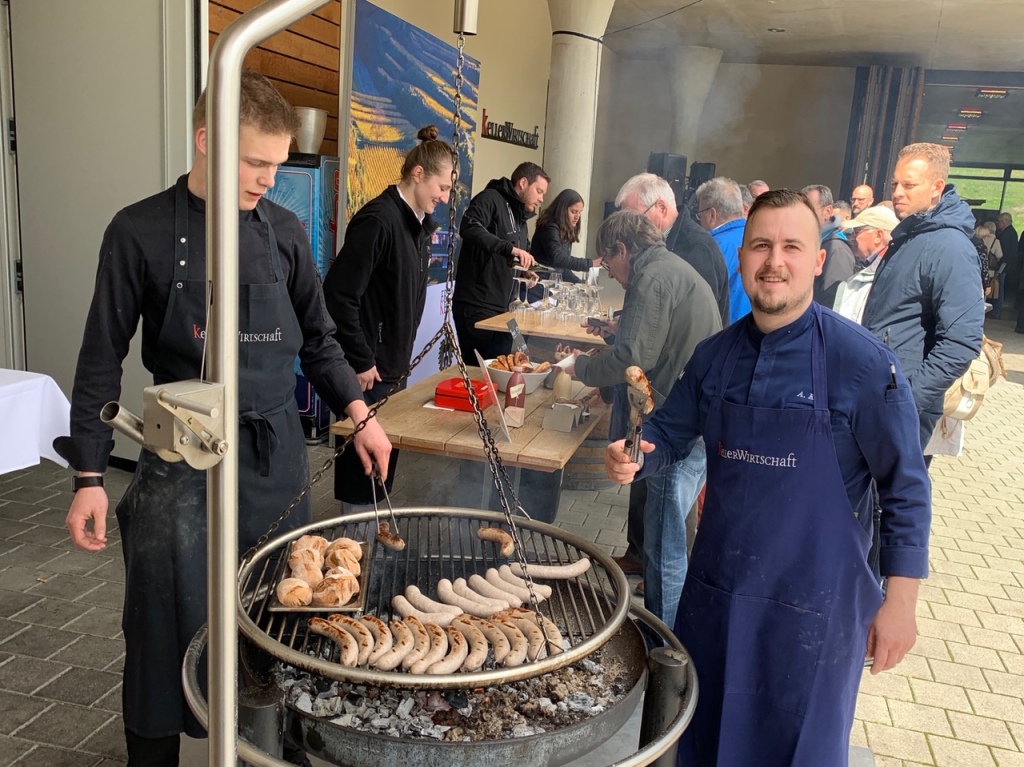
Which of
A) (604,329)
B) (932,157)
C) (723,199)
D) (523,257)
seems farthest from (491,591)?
(523,257)

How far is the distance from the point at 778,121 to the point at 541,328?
3.83 m

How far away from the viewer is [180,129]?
446 centimetres

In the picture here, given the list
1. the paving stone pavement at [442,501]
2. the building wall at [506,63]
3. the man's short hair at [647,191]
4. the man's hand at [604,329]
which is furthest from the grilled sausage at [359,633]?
the building wall at [506,63]

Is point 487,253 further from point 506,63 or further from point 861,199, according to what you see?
point 506,63

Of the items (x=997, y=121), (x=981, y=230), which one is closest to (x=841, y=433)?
(x=997, y=121)

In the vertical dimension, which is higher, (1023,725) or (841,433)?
(841,433)

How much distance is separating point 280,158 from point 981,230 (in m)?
10.2

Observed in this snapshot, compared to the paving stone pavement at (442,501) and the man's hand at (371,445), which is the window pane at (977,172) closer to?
the paving stone pavement at (442,501)

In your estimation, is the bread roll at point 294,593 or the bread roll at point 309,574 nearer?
the bread roll at point 294,593

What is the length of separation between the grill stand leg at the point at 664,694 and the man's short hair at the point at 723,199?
11.1 feet

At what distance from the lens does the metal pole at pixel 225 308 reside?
2.64 ft

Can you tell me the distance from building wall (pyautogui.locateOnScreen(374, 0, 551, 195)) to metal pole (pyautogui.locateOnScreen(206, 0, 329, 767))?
6.84 m

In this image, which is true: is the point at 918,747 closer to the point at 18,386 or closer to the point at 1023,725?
the point at 1023,725

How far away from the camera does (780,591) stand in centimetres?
196
